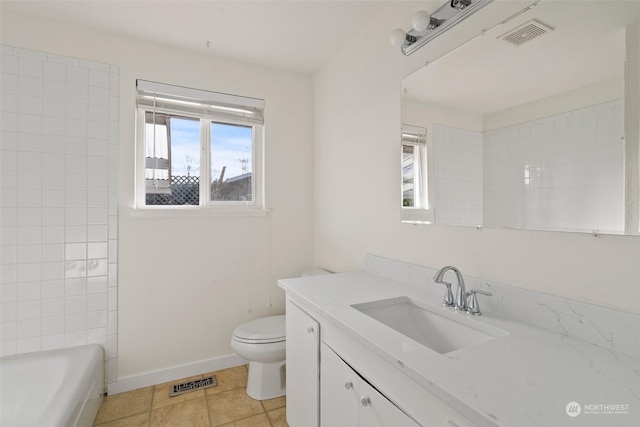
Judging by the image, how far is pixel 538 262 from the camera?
1084 millimetres

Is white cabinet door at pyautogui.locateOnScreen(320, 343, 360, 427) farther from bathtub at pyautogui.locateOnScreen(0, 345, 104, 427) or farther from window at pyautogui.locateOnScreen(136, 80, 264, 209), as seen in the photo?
window at pyautogui.locateOnScreen(136, 80, 264, 209)

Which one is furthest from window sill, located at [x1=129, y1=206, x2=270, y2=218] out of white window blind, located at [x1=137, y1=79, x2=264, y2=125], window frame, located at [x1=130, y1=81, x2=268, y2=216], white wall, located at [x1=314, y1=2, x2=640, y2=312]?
white window blind, located at [x1=137, y1=79, x2=264, y2=125]

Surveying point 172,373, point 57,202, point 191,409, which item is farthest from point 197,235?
point 191,409

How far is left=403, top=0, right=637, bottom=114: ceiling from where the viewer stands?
0.93m

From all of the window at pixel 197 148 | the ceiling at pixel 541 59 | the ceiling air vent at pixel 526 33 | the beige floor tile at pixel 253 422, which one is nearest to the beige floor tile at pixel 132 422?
the beige floor tile at pixel 253 422

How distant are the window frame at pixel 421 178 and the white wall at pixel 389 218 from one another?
0.20 ft

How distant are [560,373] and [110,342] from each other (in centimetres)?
245

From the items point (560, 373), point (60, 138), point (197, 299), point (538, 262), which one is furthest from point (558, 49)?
point (60, 138)

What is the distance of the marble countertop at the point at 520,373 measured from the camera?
2.01ft

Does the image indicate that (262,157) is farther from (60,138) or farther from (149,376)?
(149,376)

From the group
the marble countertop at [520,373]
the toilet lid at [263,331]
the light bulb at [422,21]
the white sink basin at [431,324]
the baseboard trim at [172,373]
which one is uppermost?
the light bulb at [422,21]

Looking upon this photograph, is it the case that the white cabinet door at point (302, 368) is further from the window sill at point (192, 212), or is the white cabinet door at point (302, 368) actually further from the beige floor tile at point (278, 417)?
the window sill at point (192, 212)

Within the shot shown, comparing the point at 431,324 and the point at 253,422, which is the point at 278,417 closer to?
Result: the point at 253,422

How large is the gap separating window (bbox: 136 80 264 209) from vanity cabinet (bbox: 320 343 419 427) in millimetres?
1614
